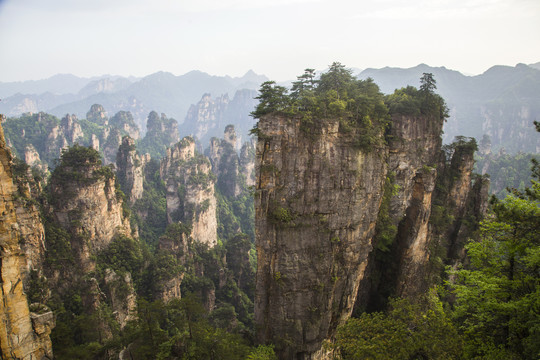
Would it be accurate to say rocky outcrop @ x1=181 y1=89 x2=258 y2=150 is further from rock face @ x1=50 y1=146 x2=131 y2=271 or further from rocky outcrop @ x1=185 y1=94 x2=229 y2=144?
rock face @ x1=50 y1=146 x2=131 y2=271

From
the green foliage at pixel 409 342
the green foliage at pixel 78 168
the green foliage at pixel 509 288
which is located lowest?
the green foliage at pixel 409 342

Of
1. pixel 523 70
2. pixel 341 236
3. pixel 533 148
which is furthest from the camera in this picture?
pixel 523 70

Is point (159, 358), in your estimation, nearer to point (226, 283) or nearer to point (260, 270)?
point (260, 270)

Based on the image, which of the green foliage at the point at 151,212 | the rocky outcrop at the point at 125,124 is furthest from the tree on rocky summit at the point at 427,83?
the rocky outcrop at the point at 125,124

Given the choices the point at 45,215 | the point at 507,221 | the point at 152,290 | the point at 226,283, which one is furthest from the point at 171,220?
the point at 507,221

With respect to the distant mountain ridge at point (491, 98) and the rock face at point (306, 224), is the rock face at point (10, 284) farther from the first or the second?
the distant mountain ridge at point (491, 98)

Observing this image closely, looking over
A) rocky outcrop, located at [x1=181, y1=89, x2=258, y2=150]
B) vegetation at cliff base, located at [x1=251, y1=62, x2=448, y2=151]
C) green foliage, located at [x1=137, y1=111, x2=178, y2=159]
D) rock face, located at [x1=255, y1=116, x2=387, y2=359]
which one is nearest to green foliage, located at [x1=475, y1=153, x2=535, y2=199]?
vegetation at cliff base, located at [x1=251, y1=62, x2=448, y2=151]
